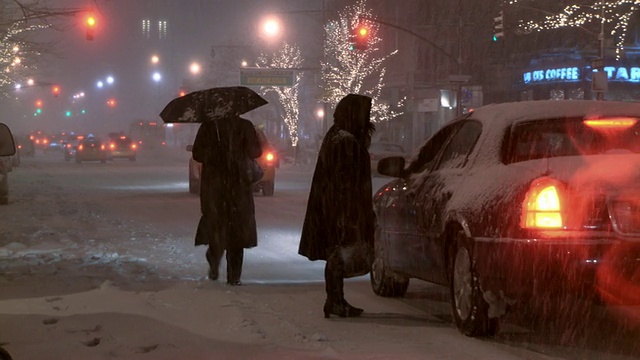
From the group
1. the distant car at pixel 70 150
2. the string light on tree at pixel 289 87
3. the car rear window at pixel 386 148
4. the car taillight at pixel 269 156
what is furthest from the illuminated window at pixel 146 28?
the car taillight at pixel 269 156

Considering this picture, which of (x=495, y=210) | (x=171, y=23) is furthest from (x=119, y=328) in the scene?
(x=171, y=23)

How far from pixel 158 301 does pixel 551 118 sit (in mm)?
3728

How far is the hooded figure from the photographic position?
32.8 feet

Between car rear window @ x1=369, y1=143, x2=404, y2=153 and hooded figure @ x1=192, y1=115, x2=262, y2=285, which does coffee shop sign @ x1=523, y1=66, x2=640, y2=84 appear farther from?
hooded figure @ x1=192, y1=115, x2=262, y2=285

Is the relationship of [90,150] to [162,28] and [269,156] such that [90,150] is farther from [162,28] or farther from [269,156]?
[162,28]

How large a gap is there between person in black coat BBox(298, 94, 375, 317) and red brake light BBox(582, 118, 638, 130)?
178cm

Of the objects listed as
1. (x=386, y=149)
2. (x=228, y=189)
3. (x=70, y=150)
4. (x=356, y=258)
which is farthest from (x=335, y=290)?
(x=70, y=150)

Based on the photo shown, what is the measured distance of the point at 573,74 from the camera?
4400cm

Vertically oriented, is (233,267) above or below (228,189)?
below

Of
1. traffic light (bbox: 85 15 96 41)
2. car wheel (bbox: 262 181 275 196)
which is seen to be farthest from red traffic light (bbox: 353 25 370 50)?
car wheel (bbox: 262 181 275 196)

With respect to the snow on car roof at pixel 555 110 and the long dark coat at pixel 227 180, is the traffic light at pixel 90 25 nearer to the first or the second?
the long dark coat at pixel 227 180

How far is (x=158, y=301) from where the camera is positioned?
28.3 feet

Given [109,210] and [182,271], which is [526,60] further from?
[182,271]

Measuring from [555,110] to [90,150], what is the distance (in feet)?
174
